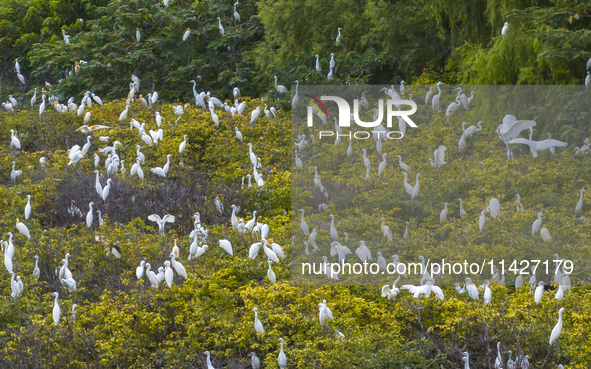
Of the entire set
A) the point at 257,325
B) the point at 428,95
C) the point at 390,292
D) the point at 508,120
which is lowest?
the point at 257,325

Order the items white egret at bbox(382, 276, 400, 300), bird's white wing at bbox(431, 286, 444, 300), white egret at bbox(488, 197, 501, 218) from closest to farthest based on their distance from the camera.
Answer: bird's white wing at bbox(431, 286, 444, 300)
white egret at bbox(382, 276, 400, 300)
white egret at bbox(488, 197, 501, 218)

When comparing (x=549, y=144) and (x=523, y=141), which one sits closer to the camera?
(x=549, y=144)

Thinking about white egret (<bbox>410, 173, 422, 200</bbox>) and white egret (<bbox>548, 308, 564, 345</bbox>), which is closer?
white egret (<bbox>548, 308, 564, 345</bbox>)

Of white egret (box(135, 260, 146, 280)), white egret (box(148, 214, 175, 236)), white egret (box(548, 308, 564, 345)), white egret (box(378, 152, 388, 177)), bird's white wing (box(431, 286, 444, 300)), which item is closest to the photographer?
white egret (box(548, 308, 564, 345))

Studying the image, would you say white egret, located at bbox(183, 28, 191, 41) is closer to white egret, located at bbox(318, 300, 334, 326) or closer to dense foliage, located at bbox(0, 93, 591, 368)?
dense foliage, located at bbox(0, 93, 591, 368)

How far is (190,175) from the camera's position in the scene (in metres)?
9.19

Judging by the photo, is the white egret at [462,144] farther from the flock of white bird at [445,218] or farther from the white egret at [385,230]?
the white egret at [385,230]

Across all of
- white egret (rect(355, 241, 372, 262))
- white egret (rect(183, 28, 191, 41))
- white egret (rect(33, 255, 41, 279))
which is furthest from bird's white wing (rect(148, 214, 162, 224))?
white egret (rect(183, 28, 191, 41))

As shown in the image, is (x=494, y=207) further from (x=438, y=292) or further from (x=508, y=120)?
(x=438, y=292)

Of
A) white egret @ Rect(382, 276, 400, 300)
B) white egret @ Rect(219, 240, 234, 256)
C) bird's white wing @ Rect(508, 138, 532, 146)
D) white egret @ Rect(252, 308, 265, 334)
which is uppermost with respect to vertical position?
bird's white wing @ Rect(508, 138, 532, 146)

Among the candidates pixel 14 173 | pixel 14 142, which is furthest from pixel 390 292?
pixel 14 142

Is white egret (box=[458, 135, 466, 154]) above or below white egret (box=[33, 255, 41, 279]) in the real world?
above

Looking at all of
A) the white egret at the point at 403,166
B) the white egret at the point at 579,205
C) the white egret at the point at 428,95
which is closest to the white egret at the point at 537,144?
the white egret at the point at 579,205

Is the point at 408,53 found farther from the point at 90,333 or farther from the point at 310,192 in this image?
the point at 90,333
